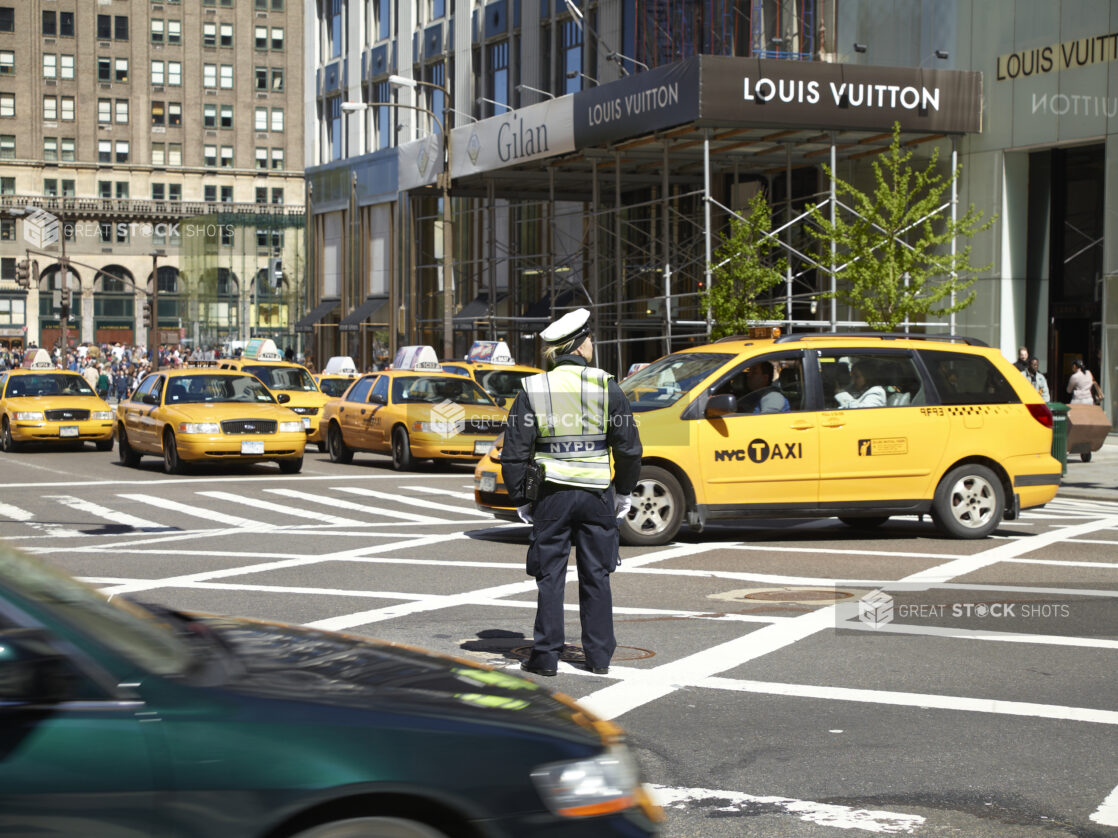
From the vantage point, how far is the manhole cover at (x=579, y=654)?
8195mm

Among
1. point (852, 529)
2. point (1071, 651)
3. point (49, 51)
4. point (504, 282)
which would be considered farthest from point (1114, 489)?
point (49, 51)

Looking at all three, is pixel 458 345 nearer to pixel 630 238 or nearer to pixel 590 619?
pixel 630 238

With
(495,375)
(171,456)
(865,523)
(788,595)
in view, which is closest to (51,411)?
(171,456)

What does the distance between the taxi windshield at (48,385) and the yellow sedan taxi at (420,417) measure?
6422mm

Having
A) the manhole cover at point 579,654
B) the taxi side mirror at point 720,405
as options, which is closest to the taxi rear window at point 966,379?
the taxi side mirror at point 720,405

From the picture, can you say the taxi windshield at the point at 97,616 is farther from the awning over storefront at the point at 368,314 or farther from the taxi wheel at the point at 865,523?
the awning over storefront at the point at 368,314

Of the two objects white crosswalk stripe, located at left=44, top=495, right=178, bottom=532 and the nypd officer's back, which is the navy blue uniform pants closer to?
the nypd officer's back

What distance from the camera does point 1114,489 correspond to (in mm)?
19656

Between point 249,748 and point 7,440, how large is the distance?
26.1 m

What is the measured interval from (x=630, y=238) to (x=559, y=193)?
354 centimetres

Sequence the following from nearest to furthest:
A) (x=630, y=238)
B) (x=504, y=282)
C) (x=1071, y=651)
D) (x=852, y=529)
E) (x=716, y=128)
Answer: (x=1071, y=651), (x=852, y=529), (x=716, y=128), (x=630, y=238), (x=504, y=282)

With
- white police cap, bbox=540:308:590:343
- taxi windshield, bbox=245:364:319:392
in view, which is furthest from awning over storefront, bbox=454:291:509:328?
white police cap, bbox=540:308:590:343

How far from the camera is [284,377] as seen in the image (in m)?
29.8

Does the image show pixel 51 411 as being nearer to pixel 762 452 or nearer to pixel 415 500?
pixel 415 500
